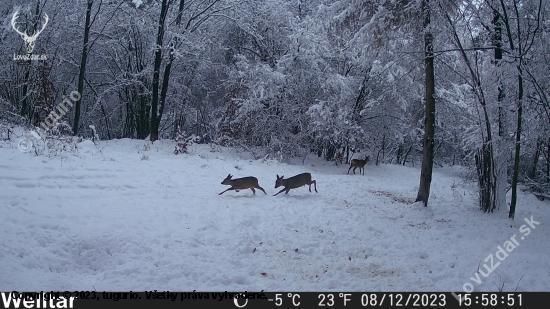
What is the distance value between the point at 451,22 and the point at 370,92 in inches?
408

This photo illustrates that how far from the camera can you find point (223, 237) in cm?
629

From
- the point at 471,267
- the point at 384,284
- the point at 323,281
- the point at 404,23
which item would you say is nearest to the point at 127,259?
the point at 323,281

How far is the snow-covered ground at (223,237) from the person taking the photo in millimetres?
4793

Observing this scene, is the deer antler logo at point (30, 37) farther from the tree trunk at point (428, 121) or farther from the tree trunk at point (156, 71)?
the tree trunk at point (428, 121)

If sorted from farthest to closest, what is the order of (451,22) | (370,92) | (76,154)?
(370,92) → (76,154) → (451,22)

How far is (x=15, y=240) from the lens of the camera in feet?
16.2

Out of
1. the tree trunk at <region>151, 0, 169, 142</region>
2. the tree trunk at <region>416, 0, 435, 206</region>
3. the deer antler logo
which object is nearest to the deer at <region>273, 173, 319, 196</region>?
the tree trunk at <region>416, 0, 435, 206</region>

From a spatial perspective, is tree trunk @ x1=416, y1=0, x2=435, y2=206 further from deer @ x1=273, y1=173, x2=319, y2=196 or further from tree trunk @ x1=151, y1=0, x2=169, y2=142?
tree trunk @ x1=151, y1=0, x2=169, y2=142

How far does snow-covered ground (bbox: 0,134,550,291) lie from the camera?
4.79 m

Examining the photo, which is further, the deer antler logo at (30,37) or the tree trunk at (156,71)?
the tree trunk at (156,71)

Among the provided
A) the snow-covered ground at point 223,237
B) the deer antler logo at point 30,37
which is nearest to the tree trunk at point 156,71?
the deer antler logo at point 30,37

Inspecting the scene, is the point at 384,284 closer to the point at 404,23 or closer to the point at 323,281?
the point at 323,281

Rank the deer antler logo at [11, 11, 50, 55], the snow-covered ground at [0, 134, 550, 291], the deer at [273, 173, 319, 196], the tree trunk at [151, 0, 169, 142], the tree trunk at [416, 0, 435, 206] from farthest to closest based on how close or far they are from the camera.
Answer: the tree trunk at [151, 0, 169, 142] → the deer antler logo at [11, 11, 50, 55] → the deer at [273, 173, 319, 196] → the tree trunk at [416, 0, 435, 206] → the snow-covered ground at [0, 134, 550, 291]

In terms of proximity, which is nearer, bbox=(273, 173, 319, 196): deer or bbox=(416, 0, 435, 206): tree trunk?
bbox=(416, 0, 435, 206): tree trunk
